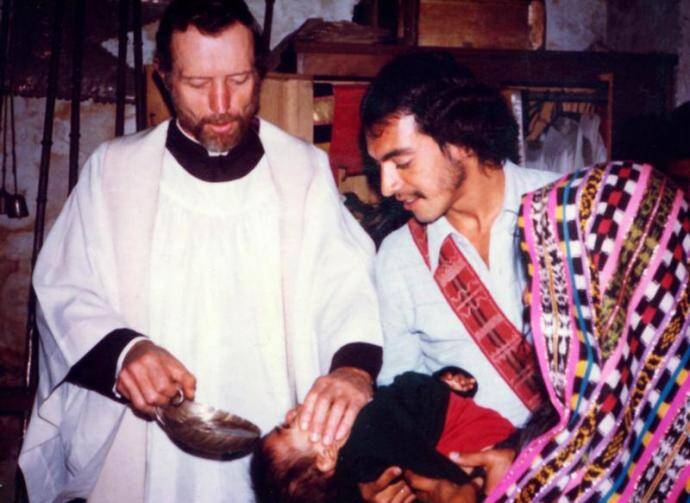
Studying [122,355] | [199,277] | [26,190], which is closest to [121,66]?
[26,190]

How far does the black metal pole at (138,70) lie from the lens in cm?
336

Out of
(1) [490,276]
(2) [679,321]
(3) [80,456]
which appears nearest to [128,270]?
(3) [80,456]

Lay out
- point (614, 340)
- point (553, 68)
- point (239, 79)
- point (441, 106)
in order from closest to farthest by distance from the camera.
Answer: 1. point (614, 340)
2. point (239, 79)
3. point (441, 106)
4. point (553, 68)

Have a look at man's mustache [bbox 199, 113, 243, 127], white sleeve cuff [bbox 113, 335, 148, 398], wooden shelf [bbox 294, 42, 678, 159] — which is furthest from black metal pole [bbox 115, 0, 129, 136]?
white sleeve cuff [bbox 113, 335, 148, 398]

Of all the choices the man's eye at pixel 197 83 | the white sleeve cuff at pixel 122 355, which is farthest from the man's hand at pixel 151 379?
the man's eye at pixel 197 83

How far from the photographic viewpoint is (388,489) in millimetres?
1688

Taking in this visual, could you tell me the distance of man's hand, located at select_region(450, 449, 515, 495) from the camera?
1642 millimetres

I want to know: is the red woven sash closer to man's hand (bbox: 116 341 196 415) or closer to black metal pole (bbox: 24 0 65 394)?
man's hand (bbox: 116 341 196 415)

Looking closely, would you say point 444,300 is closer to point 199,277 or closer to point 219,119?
point 199,277

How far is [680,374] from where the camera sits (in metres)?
1.39

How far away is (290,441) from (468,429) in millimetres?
524

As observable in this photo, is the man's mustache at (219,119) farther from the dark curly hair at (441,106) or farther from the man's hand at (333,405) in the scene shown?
the man's hand at (333,405)

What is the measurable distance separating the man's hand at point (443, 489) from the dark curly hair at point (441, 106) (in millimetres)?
1111

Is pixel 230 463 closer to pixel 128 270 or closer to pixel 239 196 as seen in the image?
pixel 128 270
